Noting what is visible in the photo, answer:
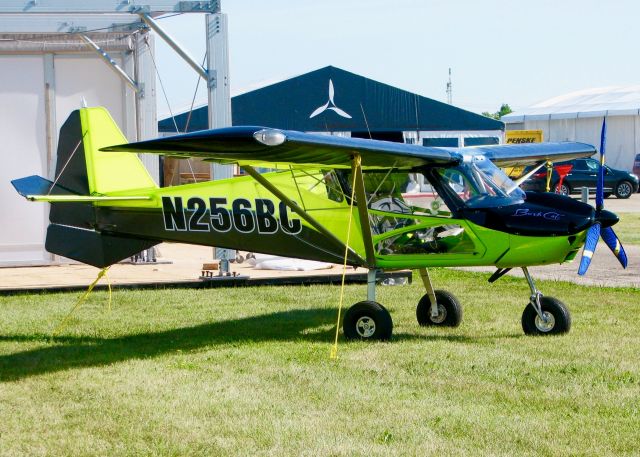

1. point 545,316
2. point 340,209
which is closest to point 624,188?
point 545,316

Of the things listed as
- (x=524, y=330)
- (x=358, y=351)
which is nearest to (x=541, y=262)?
(x=524, y=330)

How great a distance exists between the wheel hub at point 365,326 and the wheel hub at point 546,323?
5.58 feet

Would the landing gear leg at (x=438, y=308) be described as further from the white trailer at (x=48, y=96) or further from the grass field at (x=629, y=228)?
the grass field at (x=629, y=228)

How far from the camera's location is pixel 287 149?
9125 mm

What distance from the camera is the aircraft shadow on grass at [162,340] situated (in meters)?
9.27

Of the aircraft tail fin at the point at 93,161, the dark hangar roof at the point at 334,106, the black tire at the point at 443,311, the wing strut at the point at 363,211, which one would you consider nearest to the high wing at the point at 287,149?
the wing strut at the point at 363,211

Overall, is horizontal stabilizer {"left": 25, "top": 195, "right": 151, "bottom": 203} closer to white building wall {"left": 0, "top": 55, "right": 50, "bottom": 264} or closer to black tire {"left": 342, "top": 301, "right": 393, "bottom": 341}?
black tire {"left": 342, "top": 301, "right": 393, "bottom": 341}

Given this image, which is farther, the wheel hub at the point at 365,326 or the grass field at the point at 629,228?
the grass field at the point at 629,228

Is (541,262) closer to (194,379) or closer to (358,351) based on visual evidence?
(358,351)

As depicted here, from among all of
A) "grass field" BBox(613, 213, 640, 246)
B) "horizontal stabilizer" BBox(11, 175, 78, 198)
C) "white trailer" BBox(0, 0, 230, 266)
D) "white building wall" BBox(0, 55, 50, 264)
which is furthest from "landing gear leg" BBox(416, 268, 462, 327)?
"grass field" BBox(613, 213, 640, 246)

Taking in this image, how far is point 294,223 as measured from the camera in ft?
36.4

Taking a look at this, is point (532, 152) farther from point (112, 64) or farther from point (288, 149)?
point (112, 64)

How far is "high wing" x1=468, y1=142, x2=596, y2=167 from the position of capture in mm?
11944

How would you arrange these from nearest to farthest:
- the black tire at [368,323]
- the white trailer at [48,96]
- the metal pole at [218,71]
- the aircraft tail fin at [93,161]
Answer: the black tire at [368,323]
the aircraft tail fin at [93,161]
the metal pole at [218,71]
the white trailer at [48,96]
